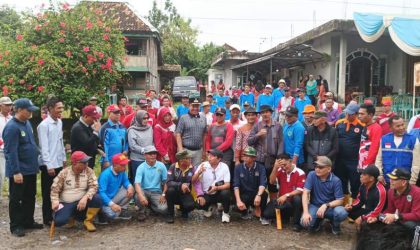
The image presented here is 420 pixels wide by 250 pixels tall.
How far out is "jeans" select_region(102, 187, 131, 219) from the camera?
6016 mm

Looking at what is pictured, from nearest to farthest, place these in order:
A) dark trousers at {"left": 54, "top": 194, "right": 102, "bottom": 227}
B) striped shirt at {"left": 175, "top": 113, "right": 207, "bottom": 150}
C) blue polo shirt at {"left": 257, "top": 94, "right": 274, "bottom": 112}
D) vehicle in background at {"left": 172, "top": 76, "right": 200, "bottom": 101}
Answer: dark trousers at {"left": 54, "top": 194, "right": 102, "bottom": 227} → striped shirt at {"left": 175, "top": 113, "right": 207, "bottom": 150} → blue polo shirt at {"left": 257, "top": 94, "right": 274, "bottom": 112} → vehicle in background at {"left": 172, "top": 76, "right": 200, "bottom": 101}

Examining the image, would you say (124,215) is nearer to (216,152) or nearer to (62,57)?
(216,152)

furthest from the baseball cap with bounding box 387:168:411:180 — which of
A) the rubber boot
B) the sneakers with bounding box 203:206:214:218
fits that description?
the rubber boot

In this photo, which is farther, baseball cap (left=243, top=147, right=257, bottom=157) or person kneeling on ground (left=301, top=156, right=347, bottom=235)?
baseball cap (left=243, top=147, right=257, bottom=157)

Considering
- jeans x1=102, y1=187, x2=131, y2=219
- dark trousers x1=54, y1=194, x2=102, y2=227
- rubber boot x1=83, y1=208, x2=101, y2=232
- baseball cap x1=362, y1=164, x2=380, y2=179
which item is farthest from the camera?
jeans x1=102, y1=187, x2=131, y2=219

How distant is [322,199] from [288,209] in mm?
554

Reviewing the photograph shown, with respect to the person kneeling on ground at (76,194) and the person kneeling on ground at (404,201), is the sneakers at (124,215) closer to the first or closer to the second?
the person kneeling on ground at (76,194)

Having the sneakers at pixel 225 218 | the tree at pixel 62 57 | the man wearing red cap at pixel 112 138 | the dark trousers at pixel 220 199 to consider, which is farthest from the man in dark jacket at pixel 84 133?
the tree at pixel 62 57

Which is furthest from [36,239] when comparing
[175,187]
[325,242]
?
[325,242]

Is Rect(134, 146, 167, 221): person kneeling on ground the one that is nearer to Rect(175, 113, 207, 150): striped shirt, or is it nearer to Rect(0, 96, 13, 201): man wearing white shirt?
Rect(175, 113, 207, 150): striped shirt

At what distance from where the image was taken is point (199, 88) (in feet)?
85.0

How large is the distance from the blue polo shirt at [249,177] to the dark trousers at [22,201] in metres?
2.95

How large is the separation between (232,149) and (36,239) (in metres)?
3.25

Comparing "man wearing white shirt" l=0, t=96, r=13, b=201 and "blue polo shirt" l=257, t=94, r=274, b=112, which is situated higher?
"blue polo shirt" l=257, t=94, r=274, b=112
